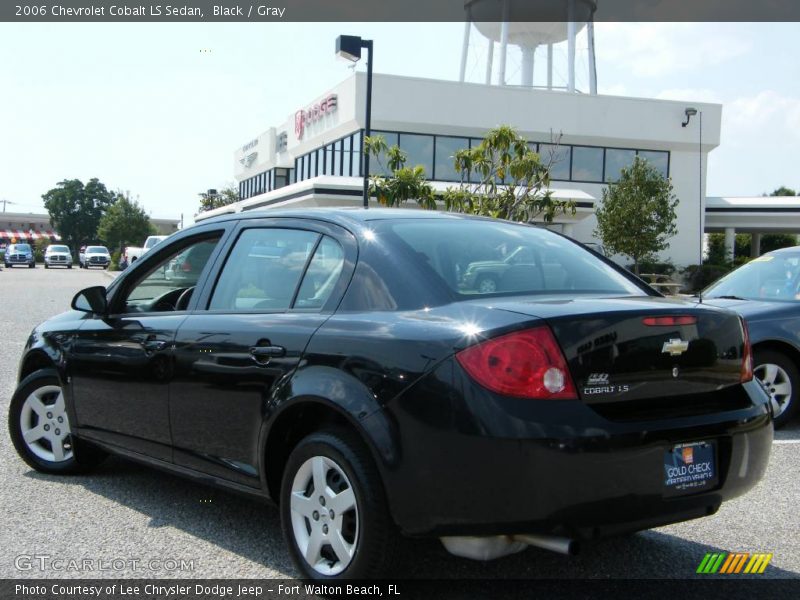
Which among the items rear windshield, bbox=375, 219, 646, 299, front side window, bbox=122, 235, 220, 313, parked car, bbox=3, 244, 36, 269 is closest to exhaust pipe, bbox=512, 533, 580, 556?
rear windshield, bbox=375, 219, 646, 299

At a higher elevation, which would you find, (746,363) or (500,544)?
(746,363)

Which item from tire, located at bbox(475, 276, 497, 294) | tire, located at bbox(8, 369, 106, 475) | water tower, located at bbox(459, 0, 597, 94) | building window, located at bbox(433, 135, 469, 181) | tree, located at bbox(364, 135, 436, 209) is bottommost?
tire, located at bbox(8, 369, 106, 475)

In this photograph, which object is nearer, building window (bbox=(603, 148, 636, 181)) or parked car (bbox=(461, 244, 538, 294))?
parked car (bbox=(461, 244, 538, 294))

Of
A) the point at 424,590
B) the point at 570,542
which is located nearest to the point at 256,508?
the point at 424,590

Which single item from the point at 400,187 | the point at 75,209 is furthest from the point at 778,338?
the point at 75,209

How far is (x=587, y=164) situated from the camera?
1539 inches

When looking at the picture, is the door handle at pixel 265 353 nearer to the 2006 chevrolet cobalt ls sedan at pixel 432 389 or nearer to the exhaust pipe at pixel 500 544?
the 2006 chevrolet cobalt ls sedan at pixel 432 389

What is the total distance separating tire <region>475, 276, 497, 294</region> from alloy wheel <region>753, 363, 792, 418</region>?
433 centimetres

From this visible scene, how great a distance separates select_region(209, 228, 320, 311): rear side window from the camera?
4035 mm

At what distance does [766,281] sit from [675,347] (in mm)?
4867

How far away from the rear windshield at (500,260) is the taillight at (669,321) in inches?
17.5

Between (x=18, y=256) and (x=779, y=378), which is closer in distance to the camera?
(x=779, y=378)

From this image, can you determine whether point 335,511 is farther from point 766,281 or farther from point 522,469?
point 766,281

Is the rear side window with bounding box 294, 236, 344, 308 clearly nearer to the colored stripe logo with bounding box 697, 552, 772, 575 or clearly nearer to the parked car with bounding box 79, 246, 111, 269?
the colored stripe logo with bounding box 697, 552, 772, 575
